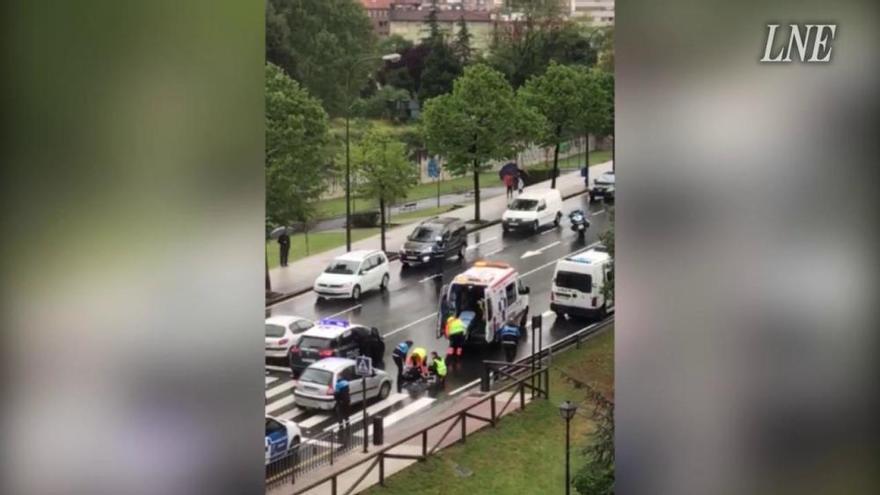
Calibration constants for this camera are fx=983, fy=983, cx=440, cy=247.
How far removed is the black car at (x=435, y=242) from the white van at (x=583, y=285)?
0.43 m

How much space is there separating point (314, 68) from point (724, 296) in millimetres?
1850

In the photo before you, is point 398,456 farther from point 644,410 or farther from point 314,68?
point 314,68

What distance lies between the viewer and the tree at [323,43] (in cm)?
392

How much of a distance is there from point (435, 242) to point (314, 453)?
1.00 metres

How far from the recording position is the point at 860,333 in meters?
3.58

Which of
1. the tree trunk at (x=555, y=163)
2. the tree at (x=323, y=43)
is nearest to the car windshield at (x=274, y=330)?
the tree at (x=323, y=43)

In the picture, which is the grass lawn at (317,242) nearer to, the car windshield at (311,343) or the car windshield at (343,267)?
the car windshield at (343,267)

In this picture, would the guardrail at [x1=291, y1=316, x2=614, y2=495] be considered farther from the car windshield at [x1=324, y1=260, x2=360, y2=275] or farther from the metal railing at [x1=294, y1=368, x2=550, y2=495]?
the car windshield at [x1=324, y1=260, x2=360, y2=275]

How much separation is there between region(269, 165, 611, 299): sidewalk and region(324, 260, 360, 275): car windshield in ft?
0.08

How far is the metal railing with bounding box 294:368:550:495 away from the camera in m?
3.91

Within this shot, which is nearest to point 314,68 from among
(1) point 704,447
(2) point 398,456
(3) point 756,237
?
Result: (2) point 398,456

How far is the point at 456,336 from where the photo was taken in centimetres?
412

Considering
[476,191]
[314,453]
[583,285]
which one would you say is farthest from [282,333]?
[583,285]

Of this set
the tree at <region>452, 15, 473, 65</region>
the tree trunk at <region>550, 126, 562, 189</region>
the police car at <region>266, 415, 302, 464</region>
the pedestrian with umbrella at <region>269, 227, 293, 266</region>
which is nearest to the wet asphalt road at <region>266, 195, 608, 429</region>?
the tree trunk at <region>550, 126, 562, 189</region>
